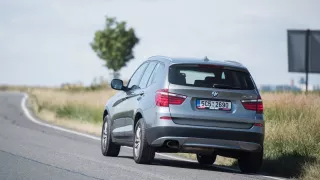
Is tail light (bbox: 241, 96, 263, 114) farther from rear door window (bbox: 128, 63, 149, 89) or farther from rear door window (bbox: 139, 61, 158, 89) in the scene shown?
rear door window (bbox: 128, 63, 149, 89)

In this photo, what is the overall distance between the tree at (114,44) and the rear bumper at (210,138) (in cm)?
7468

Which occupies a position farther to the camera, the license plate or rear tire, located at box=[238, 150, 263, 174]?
rear tire, located at box=[238, 150, 263, 174]

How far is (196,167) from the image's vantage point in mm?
15703

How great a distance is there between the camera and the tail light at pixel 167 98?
14469 mm

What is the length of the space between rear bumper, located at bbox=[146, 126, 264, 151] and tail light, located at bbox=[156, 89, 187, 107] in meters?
0.37

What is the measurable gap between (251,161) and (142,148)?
66.0 inches

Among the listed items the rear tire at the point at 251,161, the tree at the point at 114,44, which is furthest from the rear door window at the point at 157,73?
the tree at the point at 114,44

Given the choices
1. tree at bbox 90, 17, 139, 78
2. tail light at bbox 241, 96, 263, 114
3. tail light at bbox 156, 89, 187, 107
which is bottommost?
tree at bbox 90, 17, 139, 78

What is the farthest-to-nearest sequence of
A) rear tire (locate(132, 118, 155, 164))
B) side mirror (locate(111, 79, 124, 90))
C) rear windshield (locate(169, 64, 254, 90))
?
side mirror (locate(111, 79, 124, 90))
rear tire (locate(132, 118, 155, 164))
rear windshield (locate(169, 64, 254, 90))

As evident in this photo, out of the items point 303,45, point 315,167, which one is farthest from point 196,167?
point 303,45

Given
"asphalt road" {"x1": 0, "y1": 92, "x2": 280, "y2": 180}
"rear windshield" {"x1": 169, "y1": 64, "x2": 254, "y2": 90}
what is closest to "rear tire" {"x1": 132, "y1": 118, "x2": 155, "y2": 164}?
"asphalt road" {"x1": 0, "y1": 92, "x2": 280, "y2": 180}

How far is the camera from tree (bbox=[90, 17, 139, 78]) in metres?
89.4

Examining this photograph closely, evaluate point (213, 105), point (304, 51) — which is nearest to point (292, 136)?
point (213, 105)

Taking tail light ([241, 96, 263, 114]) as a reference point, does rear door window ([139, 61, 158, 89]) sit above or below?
above
